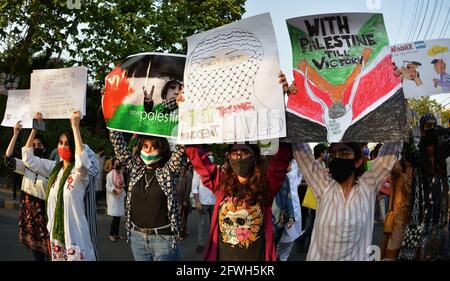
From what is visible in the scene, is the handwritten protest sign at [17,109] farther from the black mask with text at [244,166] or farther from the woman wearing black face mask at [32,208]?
the black mask with text at [244,166]

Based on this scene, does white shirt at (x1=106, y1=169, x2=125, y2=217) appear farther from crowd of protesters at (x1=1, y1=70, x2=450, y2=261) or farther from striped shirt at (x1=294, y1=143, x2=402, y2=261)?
striped shirt at (x1=294, y1=143, x2=402, y2=261)

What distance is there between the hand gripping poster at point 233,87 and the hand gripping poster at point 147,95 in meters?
0.24

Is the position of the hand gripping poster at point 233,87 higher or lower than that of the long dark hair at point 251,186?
higher

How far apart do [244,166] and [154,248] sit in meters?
0.97

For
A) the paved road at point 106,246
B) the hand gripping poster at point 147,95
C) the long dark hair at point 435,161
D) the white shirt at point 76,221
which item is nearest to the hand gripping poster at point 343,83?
the hand gripping poster at point 147,95

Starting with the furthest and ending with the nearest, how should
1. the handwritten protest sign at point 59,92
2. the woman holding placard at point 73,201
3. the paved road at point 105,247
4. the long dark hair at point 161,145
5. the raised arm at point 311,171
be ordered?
the paved road at point 105,247 < the handwritten protest sign at point 59,92 < the woman holding placard at point 73,201 < the long dark hair at point 161,145 < the raised arm at point 311,171

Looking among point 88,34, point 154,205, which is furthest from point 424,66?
point 88,34

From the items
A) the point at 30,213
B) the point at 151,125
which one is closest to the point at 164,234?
the point at 151,125

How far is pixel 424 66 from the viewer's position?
17.1ft

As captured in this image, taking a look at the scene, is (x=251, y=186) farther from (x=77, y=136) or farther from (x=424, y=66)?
(x=424, y=66)

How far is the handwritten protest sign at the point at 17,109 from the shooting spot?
229 inches

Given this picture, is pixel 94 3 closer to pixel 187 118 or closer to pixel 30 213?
pixel 30 213

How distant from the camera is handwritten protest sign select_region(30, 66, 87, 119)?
4953 mm

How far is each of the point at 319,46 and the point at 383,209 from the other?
8.15m
